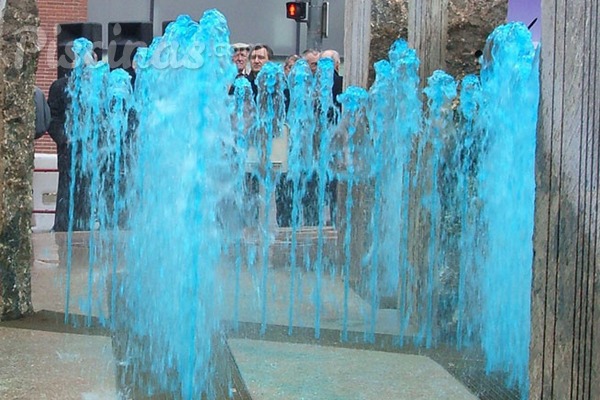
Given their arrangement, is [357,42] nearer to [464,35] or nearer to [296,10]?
[464,35]

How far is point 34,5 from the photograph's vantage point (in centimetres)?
476

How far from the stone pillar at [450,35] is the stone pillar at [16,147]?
81.6 inches

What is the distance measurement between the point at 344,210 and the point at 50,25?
11658 millimetres

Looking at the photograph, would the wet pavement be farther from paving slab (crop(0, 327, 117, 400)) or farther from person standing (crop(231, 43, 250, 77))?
person standing (crop(231, 43, 250, 77))

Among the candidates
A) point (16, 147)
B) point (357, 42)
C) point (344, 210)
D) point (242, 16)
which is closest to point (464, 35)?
point (357, 42)

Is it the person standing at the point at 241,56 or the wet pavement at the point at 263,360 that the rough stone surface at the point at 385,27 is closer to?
the wet pavement at the point at 263,360

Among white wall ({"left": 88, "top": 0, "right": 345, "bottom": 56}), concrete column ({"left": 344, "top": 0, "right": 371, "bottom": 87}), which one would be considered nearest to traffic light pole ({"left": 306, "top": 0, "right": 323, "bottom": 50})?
white wall ({"left": 88, "top": 0, "right": 345, "bottom": 56})

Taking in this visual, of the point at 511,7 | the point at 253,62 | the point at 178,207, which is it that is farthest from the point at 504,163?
the point at 253,62

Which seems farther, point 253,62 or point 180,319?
point 253,62

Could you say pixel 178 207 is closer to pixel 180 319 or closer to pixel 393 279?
pixel 180 319

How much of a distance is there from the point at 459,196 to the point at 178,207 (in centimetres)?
164

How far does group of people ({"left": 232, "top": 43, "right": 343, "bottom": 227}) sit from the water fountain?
0.44m

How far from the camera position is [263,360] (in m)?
4.18

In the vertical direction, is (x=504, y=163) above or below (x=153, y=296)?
above
